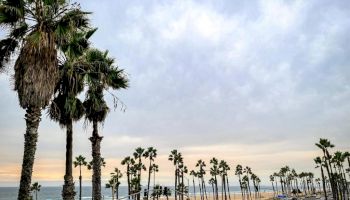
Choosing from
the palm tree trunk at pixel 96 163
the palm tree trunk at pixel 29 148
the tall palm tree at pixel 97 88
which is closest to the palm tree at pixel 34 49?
the palm tree trunk at pixel 29 148

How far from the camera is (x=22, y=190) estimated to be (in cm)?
1292

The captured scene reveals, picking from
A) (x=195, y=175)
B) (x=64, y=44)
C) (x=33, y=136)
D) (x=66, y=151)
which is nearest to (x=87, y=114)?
(x=66, y=151)

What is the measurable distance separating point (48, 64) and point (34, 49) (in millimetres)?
825

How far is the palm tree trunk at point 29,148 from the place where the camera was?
13023 millimetres

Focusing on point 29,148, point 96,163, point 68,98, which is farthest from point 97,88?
point 29,148

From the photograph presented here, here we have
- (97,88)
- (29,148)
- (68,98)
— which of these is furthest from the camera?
(97,88)

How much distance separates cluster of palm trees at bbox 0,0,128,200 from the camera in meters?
14.3

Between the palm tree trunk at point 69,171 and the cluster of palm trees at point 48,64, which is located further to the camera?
the palm tree trunk at point 69,171

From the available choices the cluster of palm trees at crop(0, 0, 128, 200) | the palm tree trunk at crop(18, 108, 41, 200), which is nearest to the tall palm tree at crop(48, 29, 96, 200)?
the cluster of palm trees at crop(0, 0, 128, 200)

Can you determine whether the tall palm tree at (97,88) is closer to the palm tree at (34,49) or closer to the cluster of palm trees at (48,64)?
the cluster of palm trees at (48,64)

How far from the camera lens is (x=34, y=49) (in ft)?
48.3

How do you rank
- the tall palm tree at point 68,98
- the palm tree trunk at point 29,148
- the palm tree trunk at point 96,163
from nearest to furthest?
the palm tree trunk at point 29,148
the tall palm tree at point 68,98
the palm tree trunk at point 96,163

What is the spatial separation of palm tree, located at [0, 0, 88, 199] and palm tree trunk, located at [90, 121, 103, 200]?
7087 millimetres

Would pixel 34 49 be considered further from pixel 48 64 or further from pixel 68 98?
pixel 68 98
